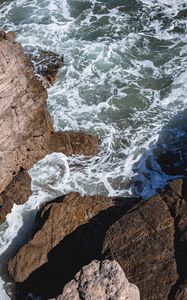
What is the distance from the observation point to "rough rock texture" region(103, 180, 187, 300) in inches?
468

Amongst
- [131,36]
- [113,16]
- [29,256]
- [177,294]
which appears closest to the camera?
[177,294]

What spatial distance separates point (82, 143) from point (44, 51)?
22.3ft

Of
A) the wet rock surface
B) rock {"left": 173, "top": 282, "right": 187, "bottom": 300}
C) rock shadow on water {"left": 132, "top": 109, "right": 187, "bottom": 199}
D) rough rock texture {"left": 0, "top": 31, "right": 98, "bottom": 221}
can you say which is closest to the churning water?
rock shadow on water {"left": 132, "top": 109, "right": 187, "bottom": 199}

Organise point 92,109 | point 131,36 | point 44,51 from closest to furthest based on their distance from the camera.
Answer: point 92,109
point 44,51
point 131,36

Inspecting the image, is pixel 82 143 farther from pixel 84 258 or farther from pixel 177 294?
pixel 177 294

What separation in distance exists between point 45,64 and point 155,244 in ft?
38.1

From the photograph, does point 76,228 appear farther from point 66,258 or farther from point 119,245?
point 119,245

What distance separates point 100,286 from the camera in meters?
10.8

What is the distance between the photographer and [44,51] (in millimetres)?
22297

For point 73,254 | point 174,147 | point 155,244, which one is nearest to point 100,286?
point 155,244

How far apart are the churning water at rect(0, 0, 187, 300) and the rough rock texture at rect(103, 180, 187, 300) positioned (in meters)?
3.32

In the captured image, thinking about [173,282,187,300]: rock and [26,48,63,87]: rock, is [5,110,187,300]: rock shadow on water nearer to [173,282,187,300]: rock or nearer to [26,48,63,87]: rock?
[173,282,187,300]: rock

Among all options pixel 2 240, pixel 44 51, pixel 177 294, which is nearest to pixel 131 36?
pixel 44 51

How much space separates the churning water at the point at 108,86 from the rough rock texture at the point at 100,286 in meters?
3.83
